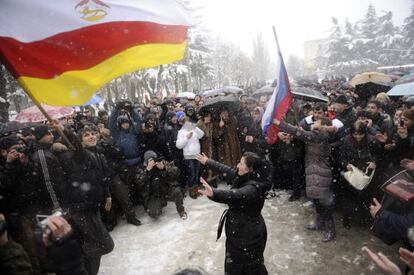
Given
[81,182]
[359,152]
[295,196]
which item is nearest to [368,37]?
[295,196]

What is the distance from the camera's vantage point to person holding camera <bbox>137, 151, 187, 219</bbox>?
20.4 ft

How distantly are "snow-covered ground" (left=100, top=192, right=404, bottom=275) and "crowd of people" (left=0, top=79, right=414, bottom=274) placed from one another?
0.25m

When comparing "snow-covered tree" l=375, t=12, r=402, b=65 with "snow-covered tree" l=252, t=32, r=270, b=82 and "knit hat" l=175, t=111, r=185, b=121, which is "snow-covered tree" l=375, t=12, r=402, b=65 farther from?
"knit hat" l=175, t=111, r=185, b=121

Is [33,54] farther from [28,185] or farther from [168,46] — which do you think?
[28,185]

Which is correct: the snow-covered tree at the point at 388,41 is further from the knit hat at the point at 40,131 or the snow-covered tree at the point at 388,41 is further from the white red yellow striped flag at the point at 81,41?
the knit hat at the point at 40,131

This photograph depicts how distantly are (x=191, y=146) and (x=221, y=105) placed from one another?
1.19m

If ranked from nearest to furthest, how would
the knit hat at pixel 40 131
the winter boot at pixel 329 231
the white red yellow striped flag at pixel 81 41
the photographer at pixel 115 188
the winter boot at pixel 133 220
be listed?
the white red yellow striped flag at pixel 81 41, the knit hat at pixel 40 131, the winter boot at pixel 329 231, the photographer at pixel 115 188, the winter boot at pixel 133 220

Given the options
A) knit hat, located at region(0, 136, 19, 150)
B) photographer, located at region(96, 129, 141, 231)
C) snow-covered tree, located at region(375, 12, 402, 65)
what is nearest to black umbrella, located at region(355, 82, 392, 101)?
photographer, located at region(96, 129, 141, 231)

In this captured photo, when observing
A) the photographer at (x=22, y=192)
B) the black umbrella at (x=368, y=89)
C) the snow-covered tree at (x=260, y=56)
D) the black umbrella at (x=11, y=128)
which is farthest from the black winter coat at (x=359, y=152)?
the snow-covered tree at (x=260, y=56)

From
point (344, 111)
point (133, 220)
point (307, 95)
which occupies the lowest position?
point (133, 220)

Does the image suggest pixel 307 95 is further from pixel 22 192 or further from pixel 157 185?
pixel 22 192

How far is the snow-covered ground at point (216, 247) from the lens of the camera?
452 cm

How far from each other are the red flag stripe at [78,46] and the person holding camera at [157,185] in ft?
10.2

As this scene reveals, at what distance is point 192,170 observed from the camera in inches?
289
